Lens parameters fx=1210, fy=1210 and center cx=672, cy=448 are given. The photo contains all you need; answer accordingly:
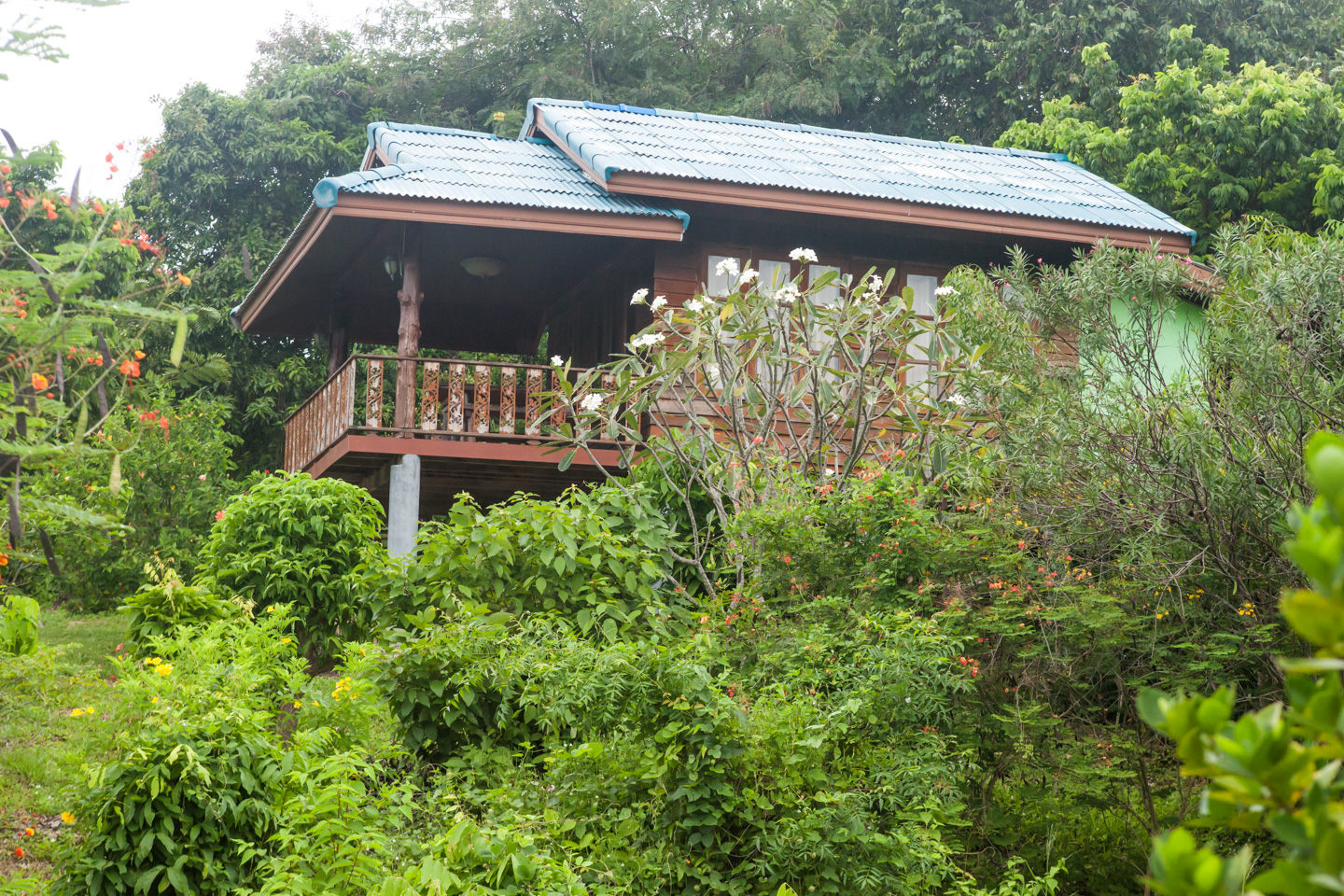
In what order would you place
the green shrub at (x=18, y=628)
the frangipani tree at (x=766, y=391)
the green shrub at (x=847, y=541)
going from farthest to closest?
the green shrub at (x=18, y=628)
the frangipani tree at (x=766, y=391)
the green shrub at (x=847, y=541)

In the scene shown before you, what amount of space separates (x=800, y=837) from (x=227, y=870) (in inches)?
84.8

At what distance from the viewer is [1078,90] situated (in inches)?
945

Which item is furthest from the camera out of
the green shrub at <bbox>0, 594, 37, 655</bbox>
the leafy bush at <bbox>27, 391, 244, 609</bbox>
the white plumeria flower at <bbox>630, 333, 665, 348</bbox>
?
the leafy bush at <bbox>27, 391, 244, 609</bbox>

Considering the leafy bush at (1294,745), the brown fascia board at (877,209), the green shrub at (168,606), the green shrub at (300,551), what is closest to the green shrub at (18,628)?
the green shrub at (300,551)

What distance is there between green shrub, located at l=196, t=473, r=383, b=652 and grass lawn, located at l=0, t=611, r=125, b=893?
1.06 m

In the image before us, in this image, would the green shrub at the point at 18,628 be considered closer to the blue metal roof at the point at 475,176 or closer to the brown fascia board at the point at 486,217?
the blue metal roof at the point at 475,176

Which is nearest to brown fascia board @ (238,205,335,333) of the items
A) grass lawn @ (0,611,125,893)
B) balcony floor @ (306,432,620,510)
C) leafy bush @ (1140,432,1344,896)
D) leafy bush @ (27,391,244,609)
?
leafy bush @ (27,391,244,609)

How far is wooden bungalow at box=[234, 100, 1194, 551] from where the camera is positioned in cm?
1070

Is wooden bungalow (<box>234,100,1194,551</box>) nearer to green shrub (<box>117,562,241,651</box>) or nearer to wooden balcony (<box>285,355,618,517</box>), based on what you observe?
wooden balcony (<box>285,355,618,517</box>)

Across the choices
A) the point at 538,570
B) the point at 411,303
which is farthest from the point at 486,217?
the point at 538,570

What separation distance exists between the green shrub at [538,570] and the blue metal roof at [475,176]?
455cm

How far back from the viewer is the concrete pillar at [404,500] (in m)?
10.5

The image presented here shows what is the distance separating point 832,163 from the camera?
12938 millimetres

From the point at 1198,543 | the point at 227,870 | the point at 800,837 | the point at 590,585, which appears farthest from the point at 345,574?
the point at 1198,543
